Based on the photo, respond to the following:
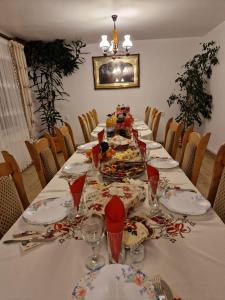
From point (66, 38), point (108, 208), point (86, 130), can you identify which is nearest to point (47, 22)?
point (66, 38)

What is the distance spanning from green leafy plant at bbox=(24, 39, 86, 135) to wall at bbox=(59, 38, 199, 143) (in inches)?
7.5

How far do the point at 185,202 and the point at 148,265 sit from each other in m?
0.43

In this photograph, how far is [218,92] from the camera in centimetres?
397

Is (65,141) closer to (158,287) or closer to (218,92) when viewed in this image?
(158,287)

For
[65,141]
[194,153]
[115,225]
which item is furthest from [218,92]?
[115,225]

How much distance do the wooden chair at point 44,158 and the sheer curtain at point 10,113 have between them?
1809 millimetres

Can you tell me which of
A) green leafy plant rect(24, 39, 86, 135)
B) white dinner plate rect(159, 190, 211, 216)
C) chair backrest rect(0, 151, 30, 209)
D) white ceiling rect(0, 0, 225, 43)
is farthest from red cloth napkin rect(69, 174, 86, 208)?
green leafy plant rect(24, 39, 86, 135)

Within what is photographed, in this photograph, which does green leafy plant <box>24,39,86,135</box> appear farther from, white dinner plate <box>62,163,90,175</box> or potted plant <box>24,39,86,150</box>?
white dinner plate <box>62,163,90,175</box>

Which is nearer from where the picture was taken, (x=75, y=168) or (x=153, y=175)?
(x=153, y=175)

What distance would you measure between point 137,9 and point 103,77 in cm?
214

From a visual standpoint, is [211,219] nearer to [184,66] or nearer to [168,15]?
[168,15]

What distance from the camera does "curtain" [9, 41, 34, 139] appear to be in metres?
3.83

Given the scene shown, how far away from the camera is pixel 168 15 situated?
3.21 m

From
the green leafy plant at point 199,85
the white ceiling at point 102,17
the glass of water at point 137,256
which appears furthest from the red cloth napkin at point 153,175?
the green leafy plant at point 199,85
